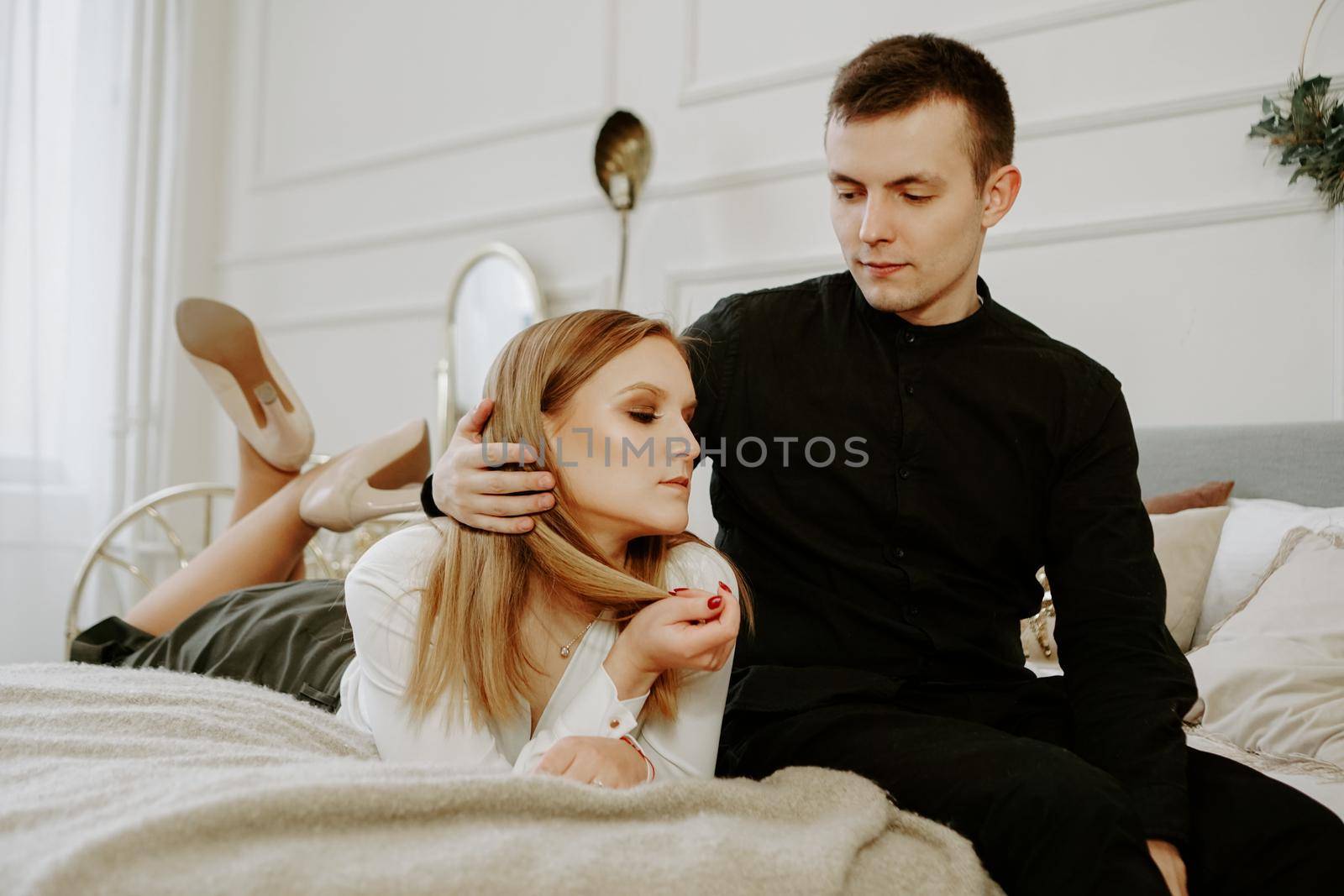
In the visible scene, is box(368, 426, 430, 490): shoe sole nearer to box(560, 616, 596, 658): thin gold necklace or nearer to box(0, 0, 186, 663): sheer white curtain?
box(560, 616, 596, 658): thin gold necklace

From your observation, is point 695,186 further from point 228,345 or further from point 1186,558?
point 1186,558

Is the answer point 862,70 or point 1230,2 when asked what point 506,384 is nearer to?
point 862,70

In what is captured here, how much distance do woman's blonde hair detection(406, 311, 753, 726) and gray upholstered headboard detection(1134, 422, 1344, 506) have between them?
4.36 ft

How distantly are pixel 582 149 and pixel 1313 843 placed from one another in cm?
Result: 308

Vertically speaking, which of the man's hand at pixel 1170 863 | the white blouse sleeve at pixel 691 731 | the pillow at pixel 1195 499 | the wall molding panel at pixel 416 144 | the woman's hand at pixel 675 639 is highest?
the wall molding panel at pixel 416 144

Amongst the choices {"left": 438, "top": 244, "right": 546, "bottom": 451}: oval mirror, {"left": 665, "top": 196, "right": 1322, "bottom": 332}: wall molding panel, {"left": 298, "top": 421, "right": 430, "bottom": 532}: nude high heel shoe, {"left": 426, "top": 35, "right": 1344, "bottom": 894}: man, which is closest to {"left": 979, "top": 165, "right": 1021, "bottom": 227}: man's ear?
{"left": 426, "top": 35, "right": 1344, "bottom": 894}: man

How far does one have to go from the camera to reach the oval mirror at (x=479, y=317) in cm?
360

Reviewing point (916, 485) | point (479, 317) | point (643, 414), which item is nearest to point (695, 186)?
point (479, 317)

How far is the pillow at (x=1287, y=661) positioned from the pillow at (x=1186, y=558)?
0.12m

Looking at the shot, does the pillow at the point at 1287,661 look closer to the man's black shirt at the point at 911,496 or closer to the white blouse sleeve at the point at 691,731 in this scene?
the man's black shirt at the point at 911,496

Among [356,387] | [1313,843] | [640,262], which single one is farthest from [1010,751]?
[356,387]

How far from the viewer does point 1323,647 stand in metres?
1.69

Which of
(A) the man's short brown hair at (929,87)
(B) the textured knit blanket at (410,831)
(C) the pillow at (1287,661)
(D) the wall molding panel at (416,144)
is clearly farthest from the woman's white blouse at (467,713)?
(D) the wall molding panel at (416,144)

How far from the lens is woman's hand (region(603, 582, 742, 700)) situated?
44.3 inches
